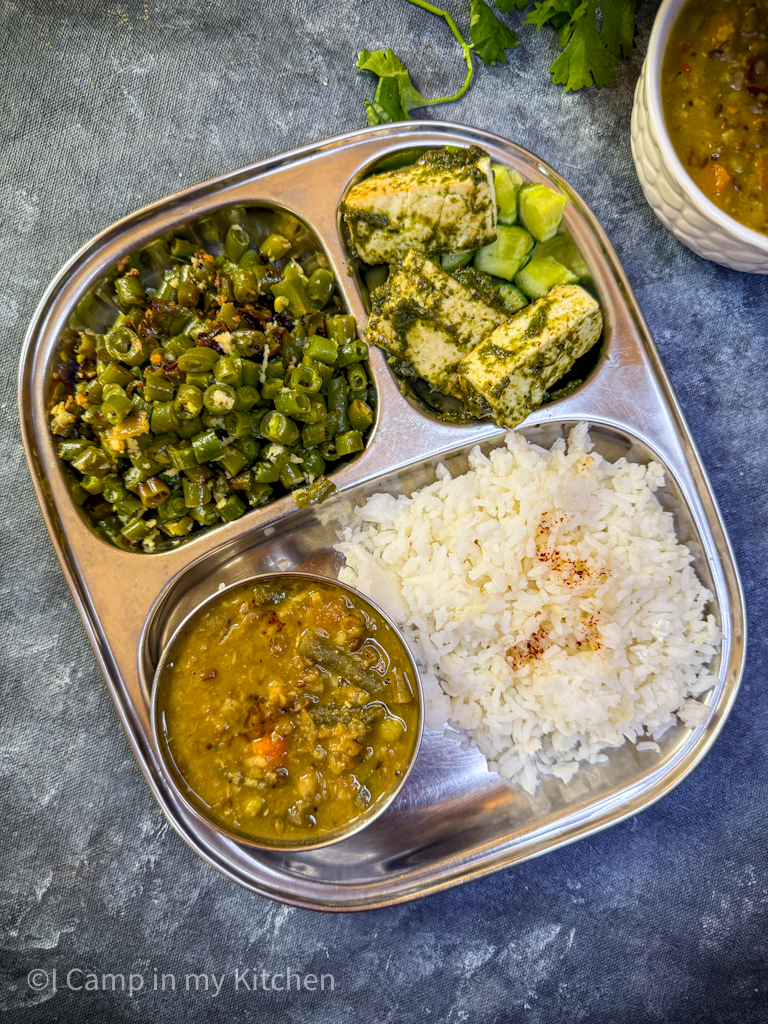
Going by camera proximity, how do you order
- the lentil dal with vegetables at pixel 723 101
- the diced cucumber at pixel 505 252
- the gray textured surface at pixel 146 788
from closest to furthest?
the lentil dal with vegetables at pixel 723 101, the diced cucumber at pixel 505 252, the gray textured surface at pixel 146 788

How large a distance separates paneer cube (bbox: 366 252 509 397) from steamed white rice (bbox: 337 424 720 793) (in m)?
0.40

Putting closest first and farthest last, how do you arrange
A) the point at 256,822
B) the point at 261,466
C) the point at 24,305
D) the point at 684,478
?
the point at 256,822, the point at 261,466, the point at 684,478, the point at 24,305

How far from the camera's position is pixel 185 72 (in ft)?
8.46

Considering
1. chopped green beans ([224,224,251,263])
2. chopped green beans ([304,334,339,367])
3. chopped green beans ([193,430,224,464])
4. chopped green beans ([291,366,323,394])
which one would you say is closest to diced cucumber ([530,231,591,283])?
chopped green beans ([304,334,339,367])

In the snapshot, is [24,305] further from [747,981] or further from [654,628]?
[747,981]

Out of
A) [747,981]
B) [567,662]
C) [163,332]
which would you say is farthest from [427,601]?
[747,981]

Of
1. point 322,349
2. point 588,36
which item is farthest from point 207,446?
point 588,36

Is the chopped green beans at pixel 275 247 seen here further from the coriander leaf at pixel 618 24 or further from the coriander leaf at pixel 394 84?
the coriander leaf at pixel 618 24

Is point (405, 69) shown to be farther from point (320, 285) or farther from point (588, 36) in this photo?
point (320, 285)

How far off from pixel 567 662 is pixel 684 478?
843 millimetres

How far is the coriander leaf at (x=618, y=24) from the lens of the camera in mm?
2281

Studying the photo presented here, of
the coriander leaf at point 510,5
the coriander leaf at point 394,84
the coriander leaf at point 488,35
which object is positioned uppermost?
the coriander leaf at point 510,5

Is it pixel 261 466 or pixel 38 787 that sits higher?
pixel 261 466

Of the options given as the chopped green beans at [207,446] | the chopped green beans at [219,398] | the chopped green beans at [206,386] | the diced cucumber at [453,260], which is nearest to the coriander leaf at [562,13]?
the diced cucumber at [453,260]
